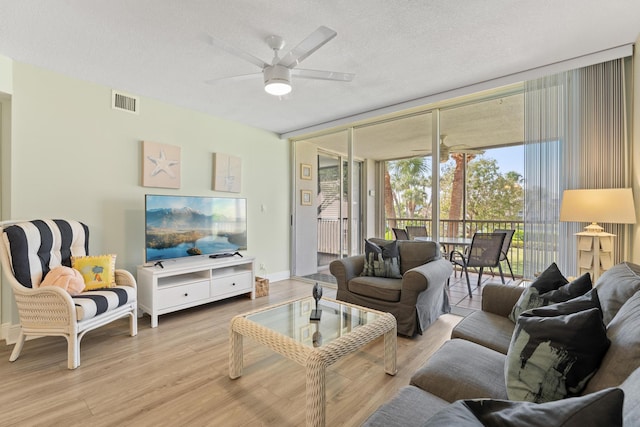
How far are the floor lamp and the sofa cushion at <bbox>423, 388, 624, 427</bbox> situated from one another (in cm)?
217

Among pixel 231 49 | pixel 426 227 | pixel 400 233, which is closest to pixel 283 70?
pixel 231 49

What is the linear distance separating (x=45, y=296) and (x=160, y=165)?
1.77 m

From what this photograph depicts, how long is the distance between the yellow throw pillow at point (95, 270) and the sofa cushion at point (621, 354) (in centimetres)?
328

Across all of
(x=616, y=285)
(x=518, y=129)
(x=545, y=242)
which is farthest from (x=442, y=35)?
(x=518, y=129)

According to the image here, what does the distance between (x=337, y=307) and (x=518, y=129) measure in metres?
3.44

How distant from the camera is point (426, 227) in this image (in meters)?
4.47

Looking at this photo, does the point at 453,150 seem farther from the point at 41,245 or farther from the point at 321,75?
the point at 41,245

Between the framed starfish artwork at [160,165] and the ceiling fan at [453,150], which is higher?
the ceiling fan at [453,150]

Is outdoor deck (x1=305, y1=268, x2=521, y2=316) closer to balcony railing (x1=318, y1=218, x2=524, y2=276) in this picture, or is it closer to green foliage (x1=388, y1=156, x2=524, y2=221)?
balcony railing (x1=318, y1=218, x2=524, y2=276)

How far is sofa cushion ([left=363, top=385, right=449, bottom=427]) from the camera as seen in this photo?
102 centimetres

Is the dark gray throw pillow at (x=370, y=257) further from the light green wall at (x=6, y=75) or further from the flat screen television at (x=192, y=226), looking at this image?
the light green wall at (x=6, y=75)

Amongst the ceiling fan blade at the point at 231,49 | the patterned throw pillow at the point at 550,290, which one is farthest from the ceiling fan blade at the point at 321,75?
the patterned throw pillow at the point at 550,290

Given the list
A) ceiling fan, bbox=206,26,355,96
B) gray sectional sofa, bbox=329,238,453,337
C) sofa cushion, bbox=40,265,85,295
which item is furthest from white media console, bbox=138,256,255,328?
ceiling fan, bbox=206,26,355,96

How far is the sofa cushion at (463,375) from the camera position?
1187 mm
